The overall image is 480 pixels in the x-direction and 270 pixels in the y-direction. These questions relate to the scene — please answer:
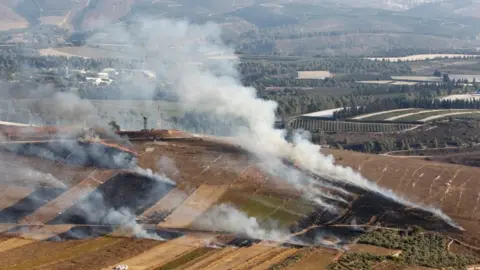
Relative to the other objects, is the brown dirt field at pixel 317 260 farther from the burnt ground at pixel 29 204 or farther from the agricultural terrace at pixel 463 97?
the agricultural terrace at pixel 463 97

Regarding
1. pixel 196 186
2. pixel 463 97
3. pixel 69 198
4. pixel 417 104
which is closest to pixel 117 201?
pixel 69 198

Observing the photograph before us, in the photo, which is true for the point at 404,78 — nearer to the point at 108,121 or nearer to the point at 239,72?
the point at 239,72

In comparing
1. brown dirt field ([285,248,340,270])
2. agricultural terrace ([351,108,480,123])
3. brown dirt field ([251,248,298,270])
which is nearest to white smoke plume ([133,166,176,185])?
brown dirt field ([251,248,298,270])

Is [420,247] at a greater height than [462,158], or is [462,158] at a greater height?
[420,247]

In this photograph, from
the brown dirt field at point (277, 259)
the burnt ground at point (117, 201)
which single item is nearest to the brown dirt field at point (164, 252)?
the brown dirt field at point (277, 259)

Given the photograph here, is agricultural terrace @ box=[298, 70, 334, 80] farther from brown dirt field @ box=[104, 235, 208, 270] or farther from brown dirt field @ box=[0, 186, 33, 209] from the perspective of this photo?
brown dirt field @ box=[104, 235, 208, 270]


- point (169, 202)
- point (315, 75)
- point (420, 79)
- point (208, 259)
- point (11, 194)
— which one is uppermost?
point (315, 75)

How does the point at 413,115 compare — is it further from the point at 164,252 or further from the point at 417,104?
the point at 164,252
